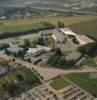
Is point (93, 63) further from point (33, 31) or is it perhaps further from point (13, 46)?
point (33, 31)

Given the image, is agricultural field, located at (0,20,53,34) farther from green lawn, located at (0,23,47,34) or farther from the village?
the village

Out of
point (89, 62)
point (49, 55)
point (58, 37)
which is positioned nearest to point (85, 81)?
point (89, 62)

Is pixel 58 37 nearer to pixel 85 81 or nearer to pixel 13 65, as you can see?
pixel 13 65

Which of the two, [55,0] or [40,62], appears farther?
[55,0]

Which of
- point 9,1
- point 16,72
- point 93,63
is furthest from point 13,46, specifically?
point 9,1

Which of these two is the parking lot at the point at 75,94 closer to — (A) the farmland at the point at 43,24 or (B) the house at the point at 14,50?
(B) the house at the point at 14,50

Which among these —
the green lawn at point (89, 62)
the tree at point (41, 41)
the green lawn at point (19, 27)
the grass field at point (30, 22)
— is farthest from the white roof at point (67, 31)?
the green lawn at point (89, 62)
